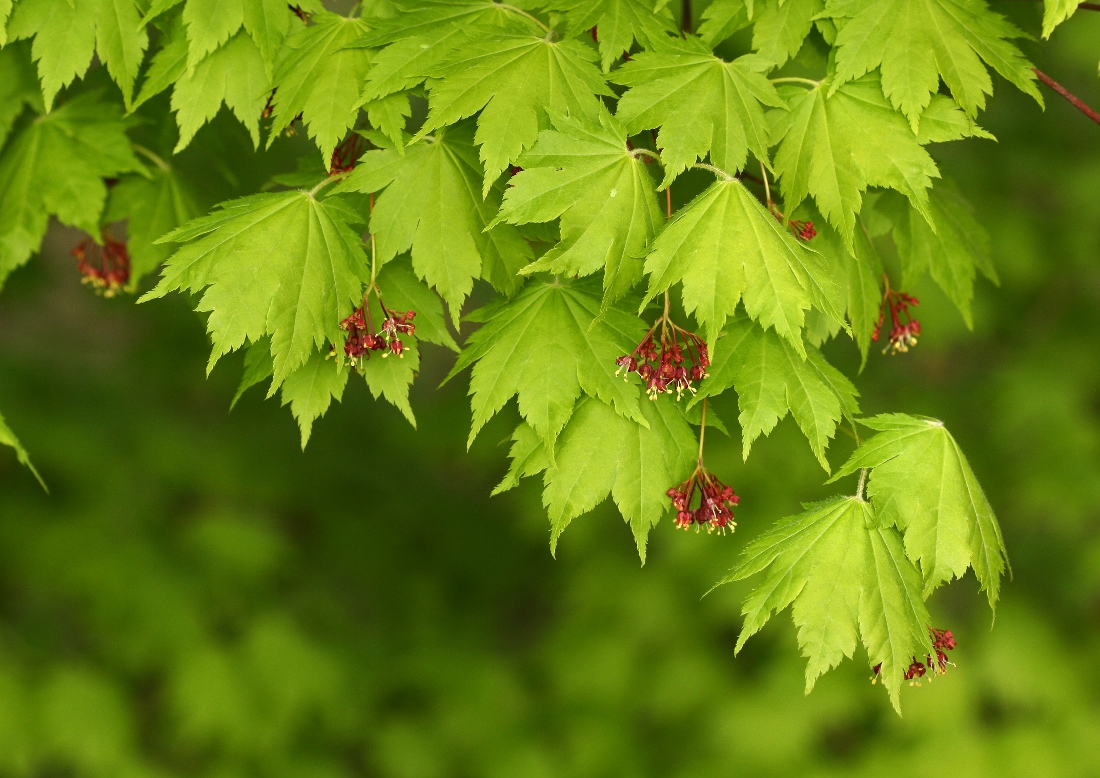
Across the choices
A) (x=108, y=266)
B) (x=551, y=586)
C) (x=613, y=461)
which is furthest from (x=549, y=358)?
(x=551, y=586)

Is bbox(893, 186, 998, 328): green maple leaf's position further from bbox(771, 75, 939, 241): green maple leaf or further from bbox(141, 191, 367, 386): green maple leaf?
bbox(141, 191, 367, 386): green maple leaf

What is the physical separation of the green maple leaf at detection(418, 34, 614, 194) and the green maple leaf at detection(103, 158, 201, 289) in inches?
42.0

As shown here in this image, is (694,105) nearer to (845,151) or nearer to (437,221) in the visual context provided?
(845,151)

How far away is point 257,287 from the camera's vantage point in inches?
75.5

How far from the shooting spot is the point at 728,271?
1763mm

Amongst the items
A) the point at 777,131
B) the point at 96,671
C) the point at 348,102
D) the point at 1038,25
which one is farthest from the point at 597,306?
the point at 96,671

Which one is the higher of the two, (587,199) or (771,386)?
(587,199)

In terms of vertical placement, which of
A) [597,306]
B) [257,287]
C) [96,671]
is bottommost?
[96,671]

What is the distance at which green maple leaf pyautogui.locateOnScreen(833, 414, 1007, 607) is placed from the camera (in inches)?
74.5

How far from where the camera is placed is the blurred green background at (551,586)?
4551 millimetres

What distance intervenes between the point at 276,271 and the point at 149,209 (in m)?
0.92

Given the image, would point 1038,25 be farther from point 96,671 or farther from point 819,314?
point 96,671

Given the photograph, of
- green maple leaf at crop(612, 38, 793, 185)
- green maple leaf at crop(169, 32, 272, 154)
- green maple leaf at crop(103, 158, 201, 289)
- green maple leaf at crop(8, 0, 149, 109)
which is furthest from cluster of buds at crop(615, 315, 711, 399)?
green maple leaf at crop(103, 158, 201, 289)

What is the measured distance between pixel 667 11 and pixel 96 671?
3986 mm
